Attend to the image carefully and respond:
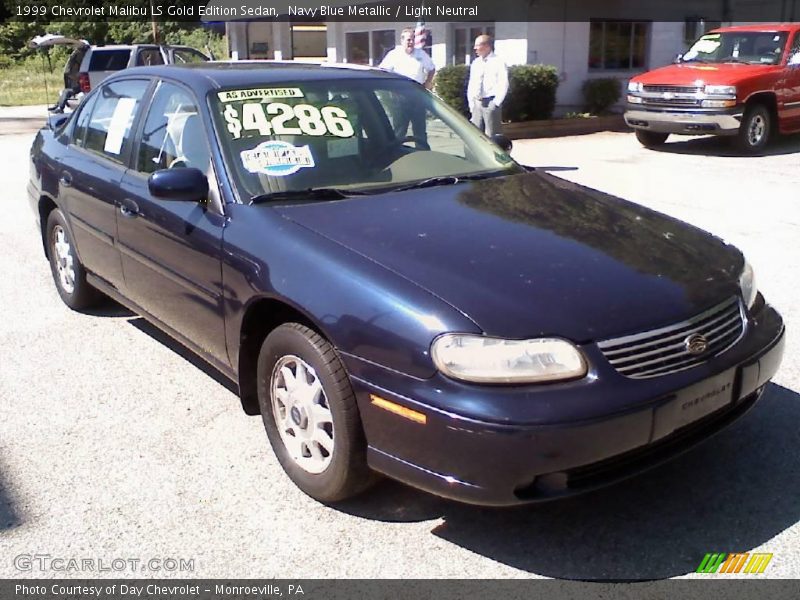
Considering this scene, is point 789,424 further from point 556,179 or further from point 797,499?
point 556,179

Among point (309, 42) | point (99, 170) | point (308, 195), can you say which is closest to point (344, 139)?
point (308, 195)

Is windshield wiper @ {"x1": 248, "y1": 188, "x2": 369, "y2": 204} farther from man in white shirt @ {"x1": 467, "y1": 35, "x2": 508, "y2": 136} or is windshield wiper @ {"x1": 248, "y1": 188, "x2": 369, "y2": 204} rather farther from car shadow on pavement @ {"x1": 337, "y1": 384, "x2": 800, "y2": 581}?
man in white shirt @ {"x1": 467, "y1": 35, "x2": 508, "y2": 136}

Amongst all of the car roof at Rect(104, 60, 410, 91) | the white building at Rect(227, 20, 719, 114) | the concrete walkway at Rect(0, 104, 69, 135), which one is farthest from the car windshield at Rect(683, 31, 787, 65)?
the concrete walkway at Rect(0, 104, 69, 135)

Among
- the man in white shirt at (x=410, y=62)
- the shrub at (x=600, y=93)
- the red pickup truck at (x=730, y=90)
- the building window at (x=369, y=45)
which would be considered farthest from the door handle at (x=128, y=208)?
the building window at (x=369, y=45)

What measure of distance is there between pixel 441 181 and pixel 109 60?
1688 centimetres

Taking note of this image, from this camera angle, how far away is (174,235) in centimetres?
388

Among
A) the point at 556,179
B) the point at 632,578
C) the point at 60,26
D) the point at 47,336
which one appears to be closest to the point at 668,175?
the point at 556,179

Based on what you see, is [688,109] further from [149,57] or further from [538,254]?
[149,57]

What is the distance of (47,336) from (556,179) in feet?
10.6

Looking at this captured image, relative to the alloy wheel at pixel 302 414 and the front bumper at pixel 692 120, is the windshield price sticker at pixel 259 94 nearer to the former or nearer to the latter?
the alloy wheel at pixel 302 414

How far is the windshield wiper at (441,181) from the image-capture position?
384 cm

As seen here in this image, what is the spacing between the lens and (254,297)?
333 cm

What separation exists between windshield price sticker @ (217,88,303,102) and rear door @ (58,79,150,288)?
32.9 inches

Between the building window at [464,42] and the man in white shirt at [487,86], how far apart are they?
7.94 meters
